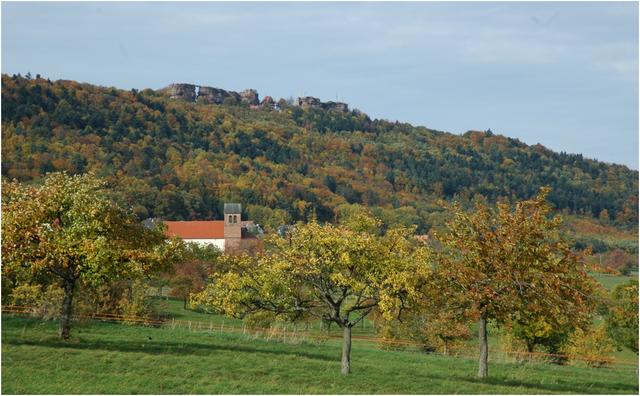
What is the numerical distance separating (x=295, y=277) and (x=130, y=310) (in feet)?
85.2

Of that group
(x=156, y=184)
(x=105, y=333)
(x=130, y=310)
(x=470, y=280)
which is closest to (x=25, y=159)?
(x=156, y=184)

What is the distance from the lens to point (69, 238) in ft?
108

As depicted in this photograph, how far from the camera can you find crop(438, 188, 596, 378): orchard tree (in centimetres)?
3183

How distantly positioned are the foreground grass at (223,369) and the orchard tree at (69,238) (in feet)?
9.95

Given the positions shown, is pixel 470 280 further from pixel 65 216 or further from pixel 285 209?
pixel 285 209

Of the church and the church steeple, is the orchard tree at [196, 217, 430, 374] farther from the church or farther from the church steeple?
the church steeple

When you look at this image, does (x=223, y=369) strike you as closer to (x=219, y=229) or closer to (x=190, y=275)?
(x=190, y=275)

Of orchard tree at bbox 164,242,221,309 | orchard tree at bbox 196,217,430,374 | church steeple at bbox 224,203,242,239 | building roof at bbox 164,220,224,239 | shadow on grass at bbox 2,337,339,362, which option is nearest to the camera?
orchard tree at bbox 196,217,430,374

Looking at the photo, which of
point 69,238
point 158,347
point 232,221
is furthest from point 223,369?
point 232,221

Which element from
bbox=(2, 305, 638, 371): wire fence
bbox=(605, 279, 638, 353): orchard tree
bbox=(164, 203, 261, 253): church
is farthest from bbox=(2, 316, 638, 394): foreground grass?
bbox=(164, 203, 261, 253): church

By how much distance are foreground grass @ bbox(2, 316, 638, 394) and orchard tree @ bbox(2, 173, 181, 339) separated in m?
3.03

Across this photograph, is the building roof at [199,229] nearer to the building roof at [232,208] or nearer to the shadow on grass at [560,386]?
the building roof at [232,208]

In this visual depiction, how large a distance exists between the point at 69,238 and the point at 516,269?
17.6m

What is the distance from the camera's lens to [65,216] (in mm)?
34812
